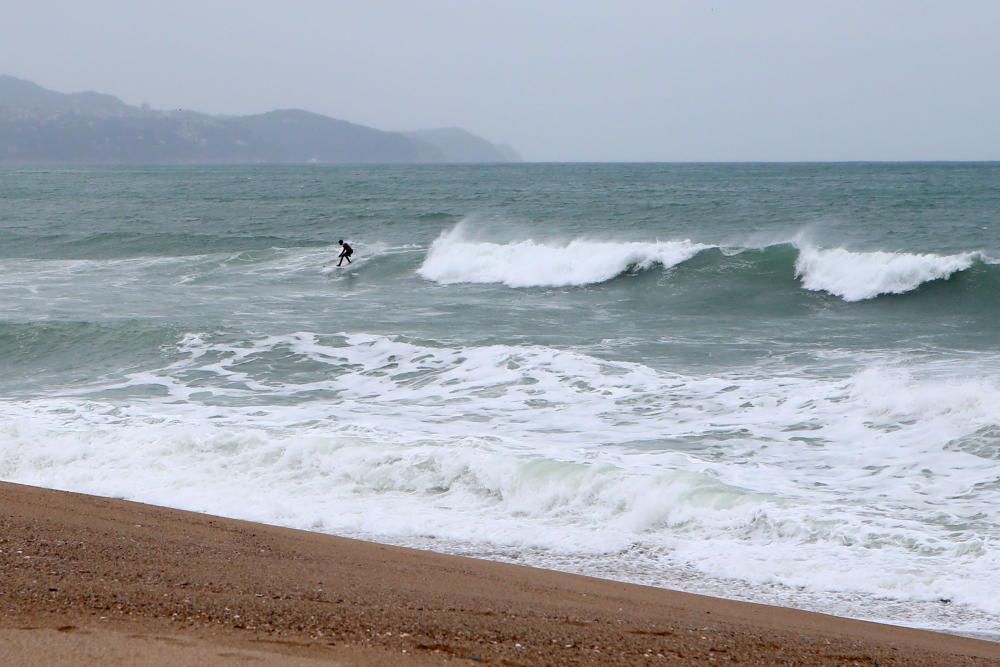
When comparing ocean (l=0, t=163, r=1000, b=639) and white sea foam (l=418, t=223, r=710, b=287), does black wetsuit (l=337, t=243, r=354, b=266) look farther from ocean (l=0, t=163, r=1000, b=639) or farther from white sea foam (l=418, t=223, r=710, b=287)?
white sea foam (l=418, t=223, r=710, b=287)

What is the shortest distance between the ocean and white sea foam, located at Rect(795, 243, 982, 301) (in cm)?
7

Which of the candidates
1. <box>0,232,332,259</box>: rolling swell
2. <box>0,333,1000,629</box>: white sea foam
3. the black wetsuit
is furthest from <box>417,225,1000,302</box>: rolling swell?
<box>0,333,1000,629</box>: white sea foam

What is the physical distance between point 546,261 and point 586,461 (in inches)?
671

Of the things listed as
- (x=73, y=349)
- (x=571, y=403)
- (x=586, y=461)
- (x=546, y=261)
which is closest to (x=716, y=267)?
(x=546, y=261)

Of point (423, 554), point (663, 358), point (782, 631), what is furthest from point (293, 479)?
point (663, 358)

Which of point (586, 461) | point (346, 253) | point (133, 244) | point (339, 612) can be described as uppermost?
point (346, 253)

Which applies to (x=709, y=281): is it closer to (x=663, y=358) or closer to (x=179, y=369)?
(x=663, y=358)

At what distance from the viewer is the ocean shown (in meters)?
8.11

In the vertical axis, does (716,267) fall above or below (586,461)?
above

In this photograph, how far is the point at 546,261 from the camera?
26688 millimetres

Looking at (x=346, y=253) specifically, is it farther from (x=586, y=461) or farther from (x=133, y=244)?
(x=586, y=461)

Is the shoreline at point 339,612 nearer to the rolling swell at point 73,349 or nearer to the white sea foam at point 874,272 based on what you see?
the rolling swell at point 73,349

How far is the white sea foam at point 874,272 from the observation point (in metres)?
21.8

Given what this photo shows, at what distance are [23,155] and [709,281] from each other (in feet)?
616
